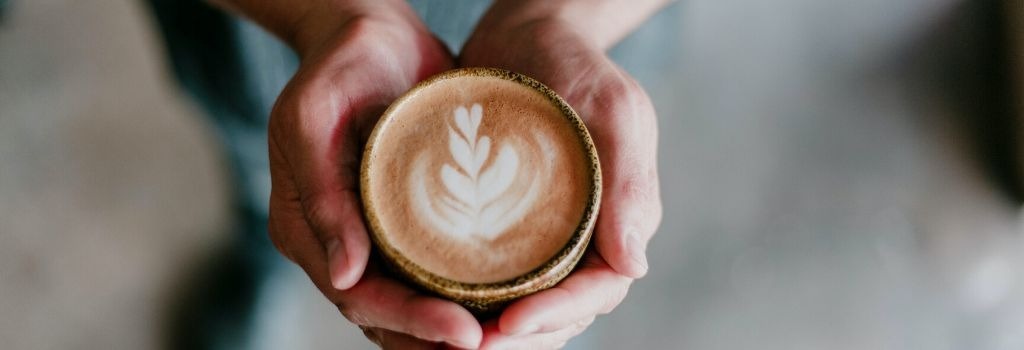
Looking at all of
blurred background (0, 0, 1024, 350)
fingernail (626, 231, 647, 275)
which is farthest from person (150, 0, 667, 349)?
blurred background (0, 0, 1024, 350)

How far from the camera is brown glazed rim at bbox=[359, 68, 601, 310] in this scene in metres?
0.67

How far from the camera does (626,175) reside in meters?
0.75

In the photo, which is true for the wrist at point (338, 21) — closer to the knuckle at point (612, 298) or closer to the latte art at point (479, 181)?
the latte art at point (479, 181)

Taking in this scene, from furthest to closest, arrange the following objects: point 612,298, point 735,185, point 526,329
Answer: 1. point 735,185
2. point 612,298
3. point 526,329

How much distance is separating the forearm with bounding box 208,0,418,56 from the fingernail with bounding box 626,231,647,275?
43 centimetres

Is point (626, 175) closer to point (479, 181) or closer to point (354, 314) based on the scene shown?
point (479, 181)

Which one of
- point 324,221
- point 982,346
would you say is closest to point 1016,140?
point 982,346

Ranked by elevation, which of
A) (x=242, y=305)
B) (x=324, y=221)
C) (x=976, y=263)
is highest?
(x=324, y=221)

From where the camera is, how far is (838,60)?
6.21 ft

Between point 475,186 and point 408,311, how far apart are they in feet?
0.48

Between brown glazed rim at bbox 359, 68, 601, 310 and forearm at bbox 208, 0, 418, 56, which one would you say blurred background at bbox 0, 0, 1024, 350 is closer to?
forearm at bbox 208, 0, 418, 56

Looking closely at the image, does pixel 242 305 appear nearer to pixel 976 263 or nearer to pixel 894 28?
pixel 976 263

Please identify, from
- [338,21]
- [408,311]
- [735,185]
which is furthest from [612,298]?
[735,185]

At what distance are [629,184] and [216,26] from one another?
0.64 metres
